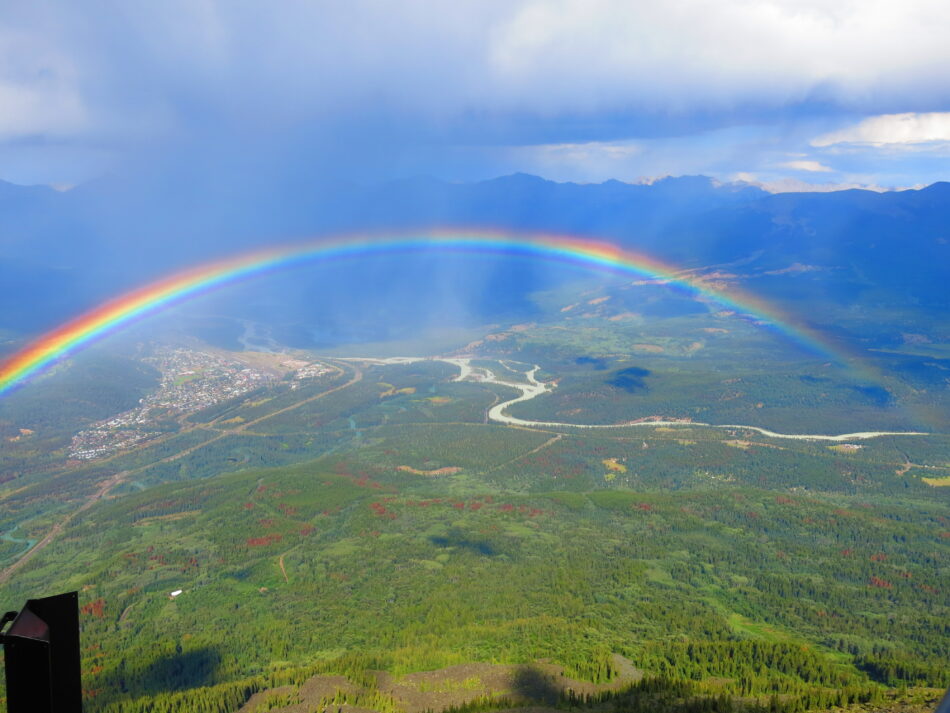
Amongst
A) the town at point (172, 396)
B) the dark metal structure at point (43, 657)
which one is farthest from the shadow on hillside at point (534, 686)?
the town at point (172, 396)

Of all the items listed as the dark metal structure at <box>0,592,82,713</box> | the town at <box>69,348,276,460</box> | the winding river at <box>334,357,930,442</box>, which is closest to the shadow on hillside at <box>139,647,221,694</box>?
the dark metal structure at <box>0,592,82,713</box>

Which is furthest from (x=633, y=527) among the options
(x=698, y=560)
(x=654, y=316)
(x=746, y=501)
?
(x=654, y=316)

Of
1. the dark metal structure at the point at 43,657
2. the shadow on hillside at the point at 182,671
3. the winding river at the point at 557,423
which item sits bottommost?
the shadow on hillside at the point at 182,671

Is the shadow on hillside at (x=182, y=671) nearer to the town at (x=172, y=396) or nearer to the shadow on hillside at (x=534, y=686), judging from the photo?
the shadow on hillside at (x=534, y=686)

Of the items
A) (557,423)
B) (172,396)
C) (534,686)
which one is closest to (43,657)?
(534,686)

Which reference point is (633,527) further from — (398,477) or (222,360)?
(222,360)

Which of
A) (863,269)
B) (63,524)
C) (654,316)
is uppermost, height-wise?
(863,269)

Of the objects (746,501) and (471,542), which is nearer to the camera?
(471,542)

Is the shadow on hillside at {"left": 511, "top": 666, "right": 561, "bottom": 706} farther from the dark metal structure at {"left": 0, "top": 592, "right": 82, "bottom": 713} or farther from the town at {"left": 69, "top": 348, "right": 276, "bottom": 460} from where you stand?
the town at {"left": 69, "top": 348, "right": 276, "bottom": 460}
